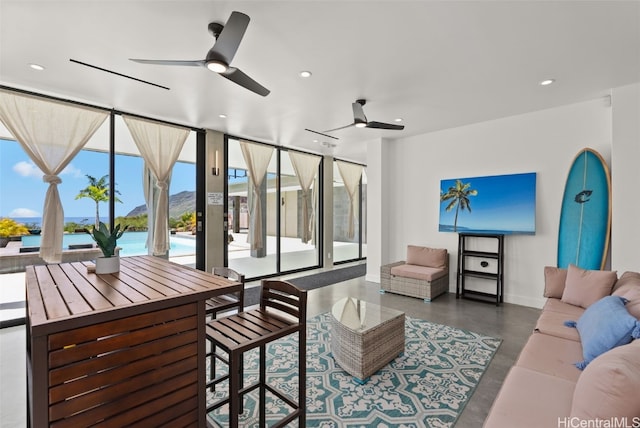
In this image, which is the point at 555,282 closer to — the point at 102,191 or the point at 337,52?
the point at 337,52

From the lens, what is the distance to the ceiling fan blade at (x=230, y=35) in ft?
6.55

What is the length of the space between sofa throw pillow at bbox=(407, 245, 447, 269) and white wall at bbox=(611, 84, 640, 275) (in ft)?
6.57

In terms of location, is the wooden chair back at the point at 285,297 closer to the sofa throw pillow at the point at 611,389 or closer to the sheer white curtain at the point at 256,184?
the sofa throw pillow at the point at 611,389

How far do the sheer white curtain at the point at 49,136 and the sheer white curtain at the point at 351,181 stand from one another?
17.4 ft

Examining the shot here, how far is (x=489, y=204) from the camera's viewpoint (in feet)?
14.8

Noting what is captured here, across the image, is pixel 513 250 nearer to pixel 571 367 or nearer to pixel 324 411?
pixel 571 367

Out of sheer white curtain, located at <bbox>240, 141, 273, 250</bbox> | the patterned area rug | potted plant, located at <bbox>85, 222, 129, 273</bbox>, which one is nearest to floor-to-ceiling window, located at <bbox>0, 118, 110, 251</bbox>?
sheer white curtain, located at <bbox>240, 141, 273, 250</bbox>

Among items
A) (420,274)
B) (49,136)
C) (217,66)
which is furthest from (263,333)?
(49,136)

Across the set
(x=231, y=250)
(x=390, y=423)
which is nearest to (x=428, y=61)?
(x=390, y=423)

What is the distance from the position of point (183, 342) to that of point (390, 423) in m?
1.43

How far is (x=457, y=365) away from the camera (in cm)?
262

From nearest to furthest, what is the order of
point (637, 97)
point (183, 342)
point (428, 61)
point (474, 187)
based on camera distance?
point (183, 342) → point (428, 61) → point (637, 97) → point (474, 187)

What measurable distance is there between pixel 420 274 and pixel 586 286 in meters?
2.01

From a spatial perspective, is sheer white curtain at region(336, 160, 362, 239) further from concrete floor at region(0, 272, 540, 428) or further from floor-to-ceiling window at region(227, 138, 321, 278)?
concrete floor at region(0, 272, 540, 428)
